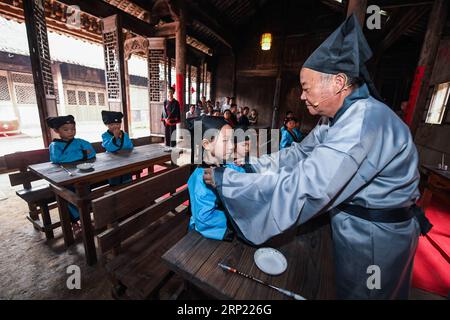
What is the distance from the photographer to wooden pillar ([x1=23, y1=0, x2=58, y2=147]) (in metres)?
4.88

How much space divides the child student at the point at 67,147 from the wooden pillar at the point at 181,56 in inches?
236

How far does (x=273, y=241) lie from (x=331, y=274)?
0.45 m

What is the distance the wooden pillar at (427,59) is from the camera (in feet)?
17.9

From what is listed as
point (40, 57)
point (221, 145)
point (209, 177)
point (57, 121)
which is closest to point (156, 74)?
point (40, 57)

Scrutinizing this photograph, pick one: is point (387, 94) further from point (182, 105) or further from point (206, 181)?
point (206, 181)

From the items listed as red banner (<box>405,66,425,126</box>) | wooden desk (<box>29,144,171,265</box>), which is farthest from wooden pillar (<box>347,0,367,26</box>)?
wooden desk (<box>29,144,171,265</box>)

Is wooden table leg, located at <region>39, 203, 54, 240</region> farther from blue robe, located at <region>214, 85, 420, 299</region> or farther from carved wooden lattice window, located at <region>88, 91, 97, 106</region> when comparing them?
carved wooden lattice window, located at <region>88, 91, 97, 106</region>

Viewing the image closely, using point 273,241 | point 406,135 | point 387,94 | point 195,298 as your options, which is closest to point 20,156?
point 195,298

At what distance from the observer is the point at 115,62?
24.8 feet

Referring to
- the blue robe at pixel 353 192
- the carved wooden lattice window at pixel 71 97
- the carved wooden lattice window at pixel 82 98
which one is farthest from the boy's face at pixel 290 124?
the carved wooden lattice window at pixel 82 98

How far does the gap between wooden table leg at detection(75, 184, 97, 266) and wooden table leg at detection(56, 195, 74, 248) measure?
465 millimetres
